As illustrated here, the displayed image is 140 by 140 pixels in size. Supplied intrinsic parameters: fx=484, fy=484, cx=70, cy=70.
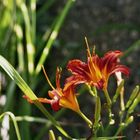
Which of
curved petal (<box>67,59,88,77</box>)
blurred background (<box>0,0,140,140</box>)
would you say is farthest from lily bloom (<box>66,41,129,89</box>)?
blurred background (<box>0,0,140,140</box>)

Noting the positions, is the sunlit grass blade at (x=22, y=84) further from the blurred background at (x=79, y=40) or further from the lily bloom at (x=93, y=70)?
the blurred background at (x=79, y=40)

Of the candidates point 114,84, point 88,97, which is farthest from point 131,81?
point 88,97

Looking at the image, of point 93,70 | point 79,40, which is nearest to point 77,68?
point 93,70

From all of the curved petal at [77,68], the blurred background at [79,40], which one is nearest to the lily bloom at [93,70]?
the curved petal at [77,68]

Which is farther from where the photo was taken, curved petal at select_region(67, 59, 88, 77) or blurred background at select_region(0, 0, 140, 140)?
blurred background at select_region(0, 0, 140, 140)

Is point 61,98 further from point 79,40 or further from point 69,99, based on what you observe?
point 79,40

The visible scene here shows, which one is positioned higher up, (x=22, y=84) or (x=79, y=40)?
(x=22, y=84)

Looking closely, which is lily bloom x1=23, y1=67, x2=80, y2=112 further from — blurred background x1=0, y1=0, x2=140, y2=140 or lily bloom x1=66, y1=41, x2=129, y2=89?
blurred background x1=0, y1=0, x2=140, y2=140

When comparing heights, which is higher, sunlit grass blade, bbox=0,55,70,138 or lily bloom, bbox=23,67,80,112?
sunlit grass blade, bbox=0,55,70,138

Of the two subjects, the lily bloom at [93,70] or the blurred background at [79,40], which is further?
the blurred background at [79,40]
